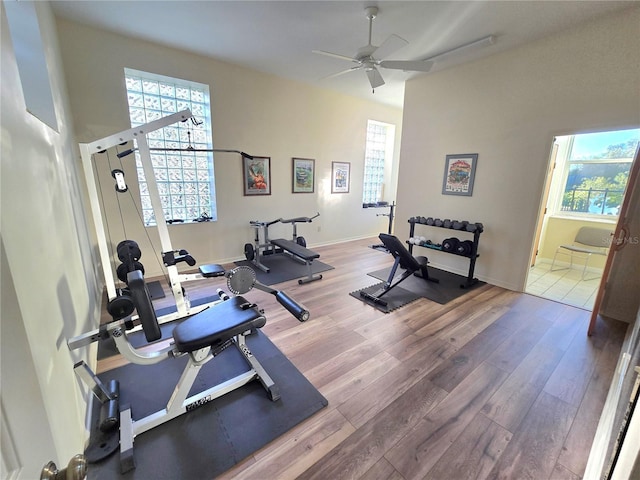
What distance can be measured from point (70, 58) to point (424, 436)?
4.99 meters

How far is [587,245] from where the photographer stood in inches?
176

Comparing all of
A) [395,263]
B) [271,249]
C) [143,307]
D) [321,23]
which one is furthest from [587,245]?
[143,307]

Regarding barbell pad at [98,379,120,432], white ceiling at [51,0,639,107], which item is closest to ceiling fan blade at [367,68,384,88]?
white ceiling at [51,0,639,107]

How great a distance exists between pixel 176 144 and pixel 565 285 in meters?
6.10

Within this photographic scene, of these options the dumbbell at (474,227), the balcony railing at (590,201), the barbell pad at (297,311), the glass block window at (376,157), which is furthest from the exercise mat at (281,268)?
the balcony railing at (590,201)

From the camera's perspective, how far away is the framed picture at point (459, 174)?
4051mm

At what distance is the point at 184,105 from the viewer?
4.01 metres

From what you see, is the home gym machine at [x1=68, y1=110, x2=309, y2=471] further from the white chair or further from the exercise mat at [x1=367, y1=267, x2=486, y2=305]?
the white chair

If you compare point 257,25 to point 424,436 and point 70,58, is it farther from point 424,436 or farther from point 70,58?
point 424,436

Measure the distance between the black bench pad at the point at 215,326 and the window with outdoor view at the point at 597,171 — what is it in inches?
214

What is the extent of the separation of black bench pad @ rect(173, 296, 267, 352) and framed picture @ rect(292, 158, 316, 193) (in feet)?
12.1

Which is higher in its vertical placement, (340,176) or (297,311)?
(340,176)

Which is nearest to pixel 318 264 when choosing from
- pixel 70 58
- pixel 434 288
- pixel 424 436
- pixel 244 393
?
pixel 434 288

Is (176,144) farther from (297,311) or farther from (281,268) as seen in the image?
(297,311)
